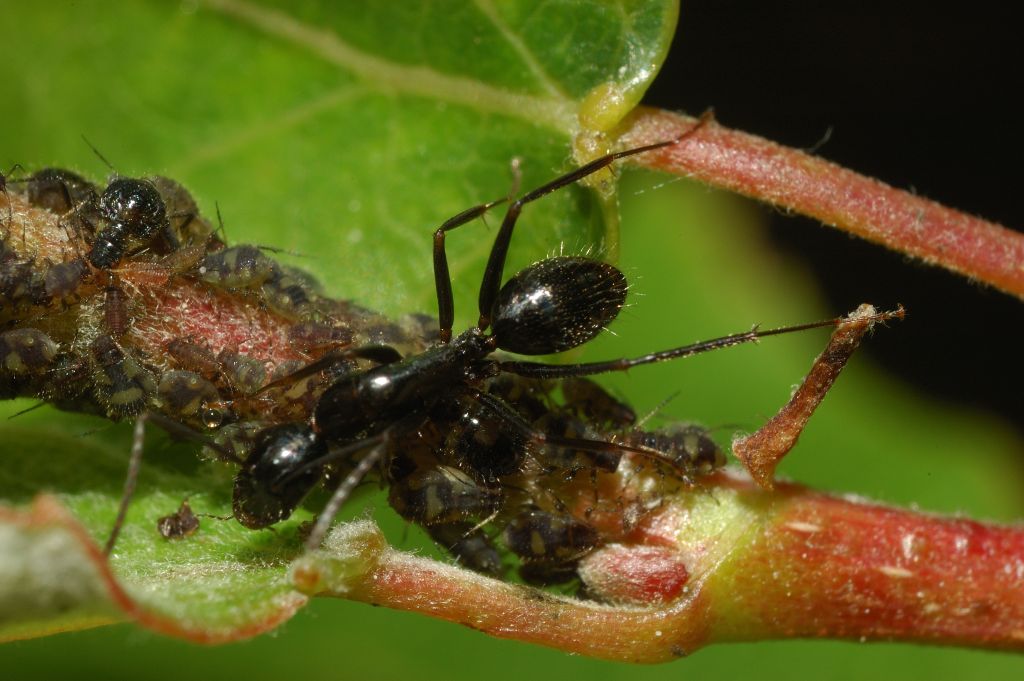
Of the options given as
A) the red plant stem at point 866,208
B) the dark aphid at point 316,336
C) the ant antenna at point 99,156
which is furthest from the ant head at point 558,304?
the ant antenna at point 99,156

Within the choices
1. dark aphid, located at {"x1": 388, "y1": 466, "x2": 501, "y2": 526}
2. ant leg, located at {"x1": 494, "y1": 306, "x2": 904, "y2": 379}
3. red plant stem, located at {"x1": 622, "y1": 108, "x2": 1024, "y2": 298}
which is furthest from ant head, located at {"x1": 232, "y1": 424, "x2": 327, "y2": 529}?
red plant stem, located at {"x1": 622, "y1": 108, "x2": 1024, "y2": 298}

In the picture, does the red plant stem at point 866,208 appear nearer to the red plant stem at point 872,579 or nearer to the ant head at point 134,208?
the red plant stem at point 872,579

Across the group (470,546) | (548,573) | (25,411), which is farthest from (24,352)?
(548,573)

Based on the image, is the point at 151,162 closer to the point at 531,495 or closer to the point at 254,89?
the point at 254,89

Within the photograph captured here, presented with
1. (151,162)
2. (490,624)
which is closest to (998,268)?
(490,624)

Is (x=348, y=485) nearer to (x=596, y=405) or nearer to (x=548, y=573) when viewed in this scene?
(x=548, y=573)

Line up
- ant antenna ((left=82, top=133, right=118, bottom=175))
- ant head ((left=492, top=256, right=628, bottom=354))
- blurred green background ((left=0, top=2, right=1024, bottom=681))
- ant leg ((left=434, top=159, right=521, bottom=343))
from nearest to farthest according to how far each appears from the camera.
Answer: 1. ant head ((left=492, top=256, right=628, bottom=354))
2. ant leg ((left=434, top=159, right=521, bottom=343))
3. blurred green background ((left=0, top=2, right=1024, bottom=681))
4. ant antenna ((left=82, top=133, right=118, bottom=175))

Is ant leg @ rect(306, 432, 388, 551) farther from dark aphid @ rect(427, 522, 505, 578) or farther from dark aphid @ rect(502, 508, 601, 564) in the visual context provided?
dark aphid @ rect(502, 508, 601, 564)
